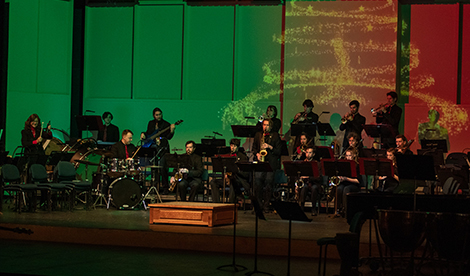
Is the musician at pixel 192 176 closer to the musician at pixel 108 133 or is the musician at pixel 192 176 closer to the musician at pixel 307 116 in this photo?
the musician at pixel 307 116

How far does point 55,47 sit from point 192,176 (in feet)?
17.3

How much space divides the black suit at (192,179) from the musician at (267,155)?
1025mm

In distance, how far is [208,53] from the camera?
1345 cm

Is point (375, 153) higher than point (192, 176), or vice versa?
point (375, 153)

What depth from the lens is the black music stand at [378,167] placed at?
8.38 meters

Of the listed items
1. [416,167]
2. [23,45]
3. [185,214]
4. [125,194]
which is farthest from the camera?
[23,45]

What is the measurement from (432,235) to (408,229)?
0.24 m

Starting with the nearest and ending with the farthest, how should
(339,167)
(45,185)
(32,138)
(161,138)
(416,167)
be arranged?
(416,167), (339,167), (45,185), (32,138), (161,138)

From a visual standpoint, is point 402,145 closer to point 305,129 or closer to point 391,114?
point 391,114

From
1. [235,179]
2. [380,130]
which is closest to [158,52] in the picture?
[235,179]

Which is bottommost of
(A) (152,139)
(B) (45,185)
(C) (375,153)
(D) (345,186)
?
(B) (45,185)

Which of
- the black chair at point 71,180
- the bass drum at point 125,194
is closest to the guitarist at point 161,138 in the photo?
the bass drum at point 125,194

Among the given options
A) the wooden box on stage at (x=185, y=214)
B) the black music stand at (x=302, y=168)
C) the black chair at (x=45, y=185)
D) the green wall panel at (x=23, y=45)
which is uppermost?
the green wall panel at (x=23, y=45)

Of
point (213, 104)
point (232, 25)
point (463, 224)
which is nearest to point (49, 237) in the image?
point (463, 224)
